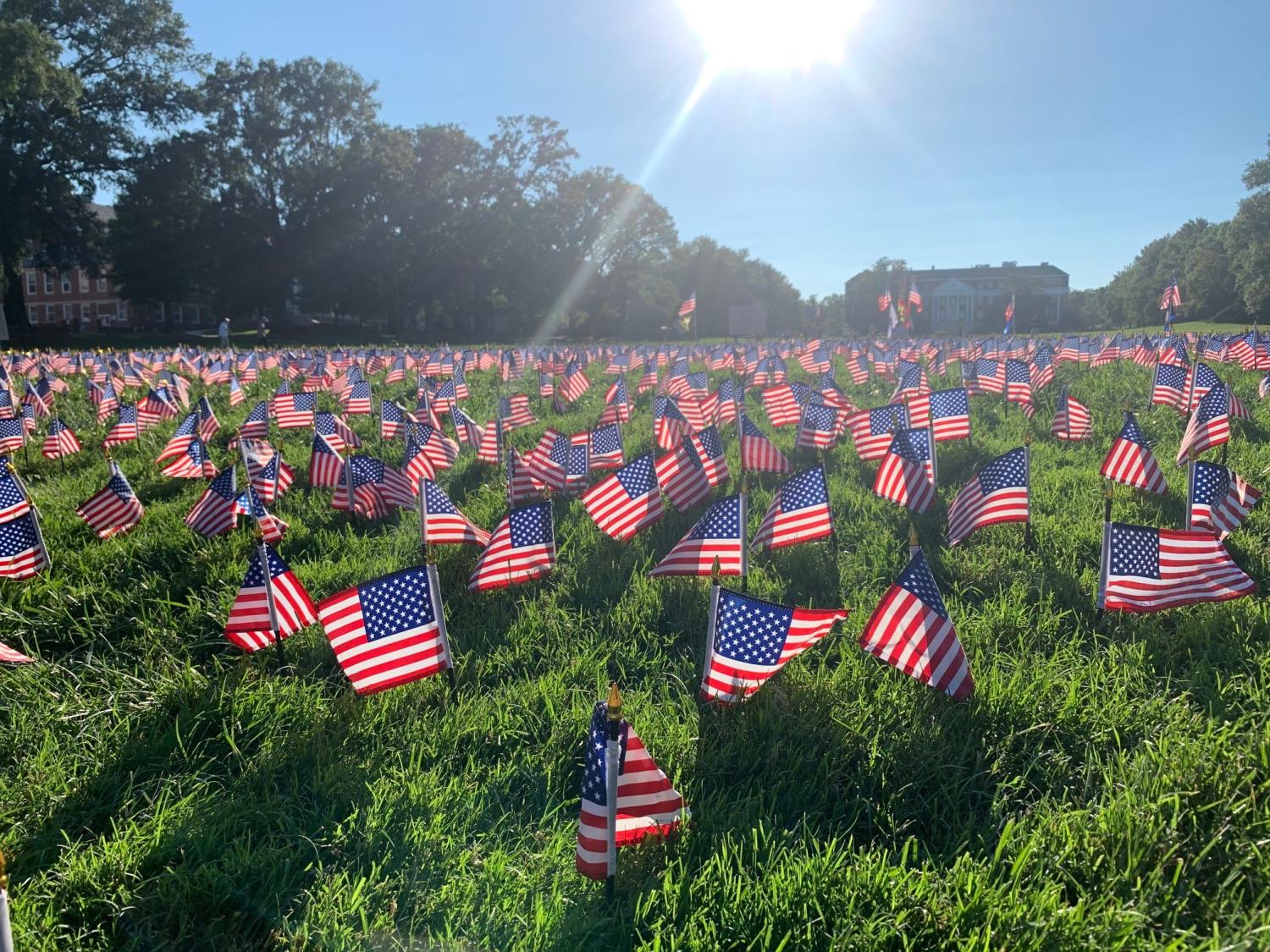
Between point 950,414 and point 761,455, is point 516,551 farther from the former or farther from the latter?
point 950,414

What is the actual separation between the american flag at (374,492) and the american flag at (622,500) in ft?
5.96

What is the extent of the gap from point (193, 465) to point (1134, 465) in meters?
8.74

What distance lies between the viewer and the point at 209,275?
5372cm

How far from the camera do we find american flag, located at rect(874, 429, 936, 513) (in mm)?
6727

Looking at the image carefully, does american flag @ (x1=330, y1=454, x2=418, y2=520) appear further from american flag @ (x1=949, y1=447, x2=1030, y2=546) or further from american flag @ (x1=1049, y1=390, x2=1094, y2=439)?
american flag @ (x1=1049, y1=390, x2=1094, y2=439)

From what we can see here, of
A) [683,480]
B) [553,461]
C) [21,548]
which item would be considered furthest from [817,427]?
[21,548]

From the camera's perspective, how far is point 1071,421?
30.6 ft

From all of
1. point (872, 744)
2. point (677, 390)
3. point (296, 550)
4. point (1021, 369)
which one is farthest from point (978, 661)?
point (677, 390)

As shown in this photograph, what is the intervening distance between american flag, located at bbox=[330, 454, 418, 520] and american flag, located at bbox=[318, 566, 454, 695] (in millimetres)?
3192

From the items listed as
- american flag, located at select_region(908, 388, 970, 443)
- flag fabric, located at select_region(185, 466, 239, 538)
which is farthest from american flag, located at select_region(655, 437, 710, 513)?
flag fabric, located at select_region(185, 466, 239, 538)

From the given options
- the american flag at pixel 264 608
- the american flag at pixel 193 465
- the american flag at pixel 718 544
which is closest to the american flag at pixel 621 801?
the american flag at pixel 718 544

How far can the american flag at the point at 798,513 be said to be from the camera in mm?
5730

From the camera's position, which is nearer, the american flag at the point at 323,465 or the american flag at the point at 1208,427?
the american flag at the point at 1208,427

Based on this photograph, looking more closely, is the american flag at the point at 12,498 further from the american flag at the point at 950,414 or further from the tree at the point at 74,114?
the tree at the point at 74,114
